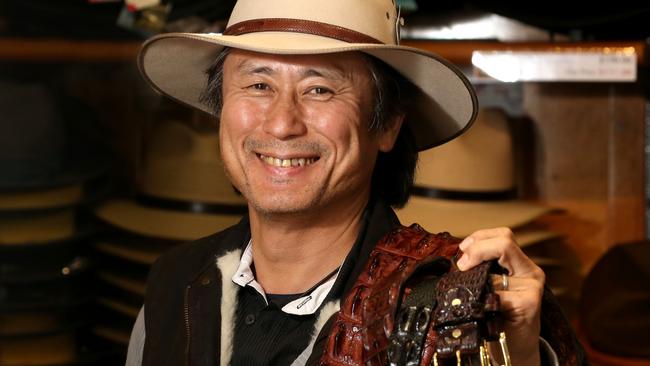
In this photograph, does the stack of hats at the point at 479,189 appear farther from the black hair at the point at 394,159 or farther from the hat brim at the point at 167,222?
the black hair at the point at 394,159

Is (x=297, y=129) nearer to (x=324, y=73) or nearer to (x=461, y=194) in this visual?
(x=324, y=73)

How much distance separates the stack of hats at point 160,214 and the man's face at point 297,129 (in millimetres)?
1413

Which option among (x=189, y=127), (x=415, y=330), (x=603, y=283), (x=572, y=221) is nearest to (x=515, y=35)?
(x=572, y=221)

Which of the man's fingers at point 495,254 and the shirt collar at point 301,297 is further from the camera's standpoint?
the shirt collar at point 301,297

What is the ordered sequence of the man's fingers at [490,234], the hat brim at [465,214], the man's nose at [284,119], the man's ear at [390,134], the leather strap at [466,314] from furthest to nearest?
the hat brim at [465,214]
the man's ear at [390,134]
the man's nose at [284,119]
the man's fingers at [490,234]
the leather strap at [466,314]

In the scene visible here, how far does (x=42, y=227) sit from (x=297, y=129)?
1683 millimetres

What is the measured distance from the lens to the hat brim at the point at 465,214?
302 centimetres

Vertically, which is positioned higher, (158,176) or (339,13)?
(339,13)

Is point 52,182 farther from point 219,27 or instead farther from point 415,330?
point 415,330

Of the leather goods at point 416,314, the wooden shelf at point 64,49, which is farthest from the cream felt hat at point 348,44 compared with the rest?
the wooden shelf at point 64,49

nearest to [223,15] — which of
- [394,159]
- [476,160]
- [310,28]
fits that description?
[476,160]

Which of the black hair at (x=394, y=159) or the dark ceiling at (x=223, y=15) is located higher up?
the dark ceiling at (x=223, y=15)

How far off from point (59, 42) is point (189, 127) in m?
0.45

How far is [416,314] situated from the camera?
55.4 inches
